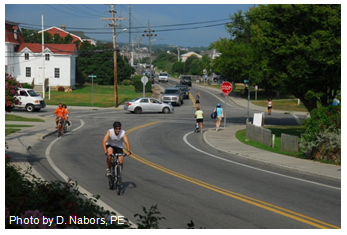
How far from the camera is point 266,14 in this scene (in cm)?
3009

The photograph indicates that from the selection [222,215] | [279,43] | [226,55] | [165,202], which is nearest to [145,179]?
[165,202]

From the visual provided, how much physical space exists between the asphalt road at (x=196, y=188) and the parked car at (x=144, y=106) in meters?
21.0

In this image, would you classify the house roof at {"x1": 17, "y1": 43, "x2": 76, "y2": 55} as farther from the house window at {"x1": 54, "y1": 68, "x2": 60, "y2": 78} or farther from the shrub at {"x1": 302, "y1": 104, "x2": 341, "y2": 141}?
the shrub at {"x1": 302, "y1": 104, "x2": 341, "y2": 141}

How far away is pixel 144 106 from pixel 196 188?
3350 cm

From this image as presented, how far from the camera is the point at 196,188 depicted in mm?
13766

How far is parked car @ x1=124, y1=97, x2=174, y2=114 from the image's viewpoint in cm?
4653

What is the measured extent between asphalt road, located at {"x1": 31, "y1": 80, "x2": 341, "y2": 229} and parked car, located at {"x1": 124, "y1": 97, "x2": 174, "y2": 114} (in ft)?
69.0

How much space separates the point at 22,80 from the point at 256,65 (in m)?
46.0

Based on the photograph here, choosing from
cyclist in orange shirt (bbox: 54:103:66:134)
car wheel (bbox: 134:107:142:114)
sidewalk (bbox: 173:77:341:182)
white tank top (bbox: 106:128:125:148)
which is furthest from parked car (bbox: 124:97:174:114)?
white tank top (bbox: 106:128:125:148)

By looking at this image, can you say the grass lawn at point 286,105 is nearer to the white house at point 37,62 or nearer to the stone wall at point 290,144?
the white house at point 37,62

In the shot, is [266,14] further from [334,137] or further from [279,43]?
[334,137]

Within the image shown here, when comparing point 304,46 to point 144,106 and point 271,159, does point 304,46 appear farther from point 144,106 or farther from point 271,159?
point 144,106

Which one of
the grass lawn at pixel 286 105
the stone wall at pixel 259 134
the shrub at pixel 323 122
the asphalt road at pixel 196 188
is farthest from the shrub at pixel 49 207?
the grass lawn at pixel 286 105

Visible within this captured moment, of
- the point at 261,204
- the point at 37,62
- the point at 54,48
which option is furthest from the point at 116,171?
the point at 54,48
